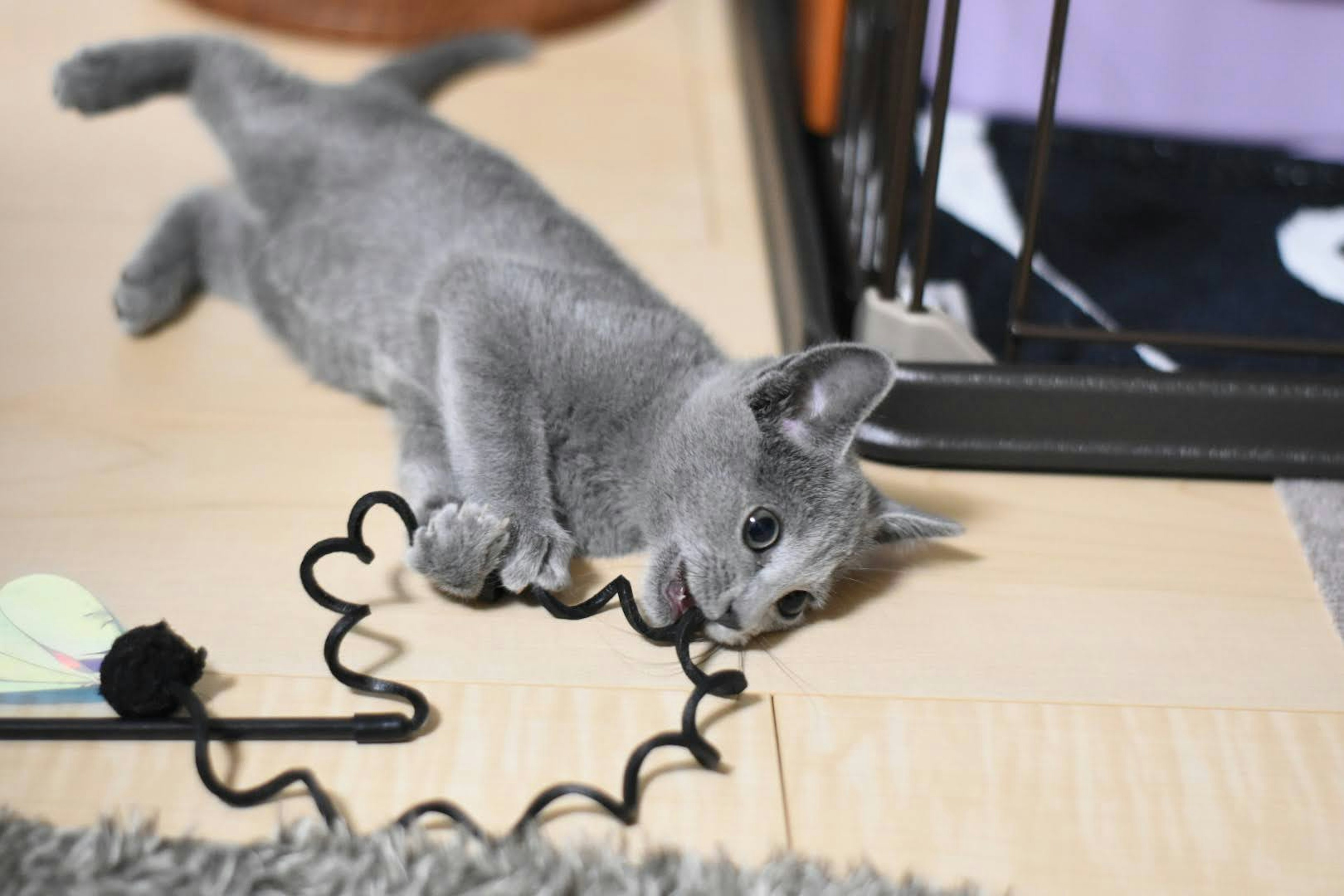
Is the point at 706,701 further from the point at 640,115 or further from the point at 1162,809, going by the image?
the point at 640,115

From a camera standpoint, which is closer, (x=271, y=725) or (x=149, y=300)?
(x=271, y=725)

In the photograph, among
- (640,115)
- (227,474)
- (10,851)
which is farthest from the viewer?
(640,115)

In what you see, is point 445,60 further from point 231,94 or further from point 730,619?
point 730,619

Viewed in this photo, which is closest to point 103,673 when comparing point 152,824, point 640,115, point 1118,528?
point 152,824

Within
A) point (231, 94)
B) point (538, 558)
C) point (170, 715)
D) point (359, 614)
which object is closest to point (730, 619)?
point (538, 558)

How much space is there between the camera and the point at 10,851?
29.8 inches

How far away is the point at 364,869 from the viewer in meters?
0.77

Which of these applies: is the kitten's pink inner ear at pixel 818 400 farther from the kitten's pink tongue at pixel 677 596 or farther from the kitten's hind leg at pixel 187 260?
the kitten's hind leg at pixel 187 260

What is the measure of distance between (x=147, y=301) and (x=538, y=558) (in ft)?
1.88

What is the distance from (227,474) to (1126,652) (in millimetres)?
794

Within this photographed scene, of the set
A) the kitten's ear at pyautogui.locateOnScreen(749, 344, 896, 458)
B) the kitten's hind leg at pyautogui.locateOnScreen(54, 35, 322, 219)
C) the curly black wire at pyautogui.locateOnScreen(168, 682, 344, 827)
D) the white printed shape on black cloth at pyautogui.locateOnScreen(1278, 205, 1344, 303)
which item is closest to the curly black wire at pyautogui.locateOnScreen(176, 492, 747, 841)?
the curly black wire at pyautogui.locateOnScreen(168, 682, 344, 827)

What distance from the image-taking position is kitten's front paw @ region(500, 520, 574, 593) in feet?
3.19

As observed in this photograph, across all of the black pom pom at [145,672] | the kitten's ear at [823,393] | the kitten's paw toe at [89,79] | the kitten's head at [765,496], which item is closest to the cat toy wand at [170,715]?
the black pom pom at [145,672]

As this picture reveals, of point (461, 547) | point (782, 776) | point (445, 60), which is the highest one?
point (445, 60)
